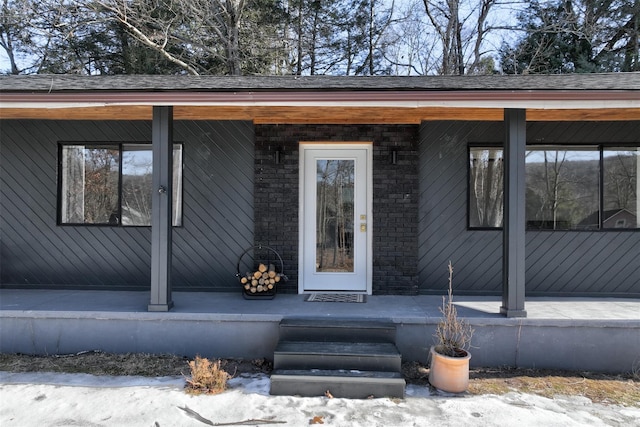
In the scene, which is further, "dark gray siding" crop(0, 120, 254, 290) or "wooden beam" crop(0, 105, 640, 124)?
"dark gray siding" crop(0, 120, 254, 290)

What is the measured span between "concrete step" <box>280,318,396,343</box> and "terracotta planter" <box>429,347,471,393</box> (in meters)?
0.51

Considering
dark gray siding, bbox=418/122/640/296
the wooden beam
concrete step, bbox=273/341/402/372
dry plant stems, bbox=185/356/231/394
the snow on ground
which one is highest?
the wooden beam

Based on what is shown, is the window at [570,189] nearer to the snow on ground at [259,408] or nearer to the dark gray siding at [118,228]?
the snow on ground at [259,408]

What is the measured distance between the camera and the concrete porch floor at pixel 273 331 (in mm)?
3982

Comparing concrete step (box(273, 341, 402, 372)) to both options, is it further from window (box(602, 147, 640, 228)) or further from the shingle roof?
window (box(602, 147, 640, 228))

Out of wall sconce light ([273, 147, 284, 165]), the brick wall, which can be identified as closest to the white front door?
the brick wall

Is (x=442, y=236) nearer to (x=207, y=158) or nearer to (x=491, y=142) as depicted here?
(x=491, y=142)

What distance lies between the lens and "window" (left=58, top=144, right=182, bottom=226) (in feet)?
18.0

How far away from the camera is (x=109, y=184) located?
18.1 feet

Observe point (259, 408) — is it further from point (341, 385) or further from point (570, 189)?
point (570, 189)

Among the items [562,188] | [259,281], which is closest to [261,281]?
[259,281]

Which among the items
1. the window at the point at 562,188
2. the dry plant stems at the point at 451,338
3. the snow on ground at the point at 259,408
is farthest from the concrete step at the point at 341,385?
the window at the point at 562,188

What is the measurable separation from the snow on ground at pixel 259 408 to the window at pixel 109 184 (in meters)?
2.44

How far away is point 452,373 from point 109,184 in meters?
4.79
